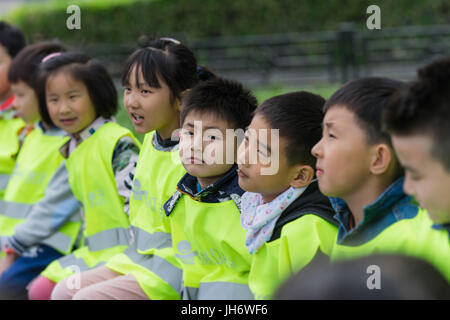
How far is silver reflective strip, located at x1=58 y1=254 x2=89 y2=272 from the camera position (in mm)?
3617

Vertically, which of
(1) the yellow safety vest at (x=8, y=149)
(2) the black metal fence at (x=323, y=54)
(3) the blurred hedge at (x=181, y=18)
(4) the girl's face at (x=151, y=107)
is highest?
(3) the blurred hedge at (x=181, y=18)

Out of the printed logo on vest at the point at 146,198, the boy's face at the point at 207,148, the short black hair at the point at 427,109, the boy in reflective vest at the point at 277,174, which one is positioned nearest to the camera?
the short black hair at the point at 427,109

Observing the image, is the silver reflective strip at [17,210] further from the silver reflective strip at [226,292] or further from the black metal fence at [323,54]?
the black metal fence at [323,54]

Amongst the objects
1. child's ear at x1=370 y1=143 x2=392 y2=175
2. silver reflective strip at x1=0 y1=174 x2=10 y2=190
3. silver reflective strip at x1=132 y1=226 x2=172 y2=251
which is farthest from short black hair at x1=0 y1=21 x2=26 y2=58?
child's ear at x1=370 y1=143 x2=392 y2=175

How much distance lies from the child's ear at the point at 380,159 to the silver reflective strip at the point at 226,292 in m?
0.76

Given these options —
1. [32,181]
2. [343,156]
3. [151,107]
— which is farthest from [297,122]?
[32,181]

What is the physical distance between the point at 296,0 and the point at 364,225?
44.3ft

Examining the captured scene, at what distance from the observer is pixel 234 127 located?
113 inches

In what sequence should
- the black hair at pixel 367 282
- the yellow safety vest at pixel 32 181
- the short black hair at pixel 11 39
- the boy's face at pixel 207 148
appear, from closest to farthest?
the black hair at pixel 367 282 < the boy's face at pixel 207 148 < the yellow safety vest at pixel 32 181 < the short black hair at pixel 11 39

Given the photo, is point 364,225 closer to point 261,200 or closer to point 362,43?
point 261,200

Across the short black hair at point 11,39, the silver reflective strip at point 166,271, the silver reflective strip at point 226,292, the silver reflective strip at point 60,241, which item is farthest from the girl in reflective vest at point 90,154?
the short black hair at point 11,39

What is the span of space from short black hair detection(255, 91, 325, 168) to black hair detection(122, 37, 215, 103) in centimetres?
74

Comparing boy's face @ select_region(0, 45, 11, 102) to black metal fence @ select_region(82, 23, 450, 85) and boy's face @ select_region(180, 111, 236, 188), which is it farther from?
black metal fence @ select_region(82, 23, 450, 85)

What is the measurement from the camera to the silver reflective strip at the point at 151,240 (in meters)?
3.23
